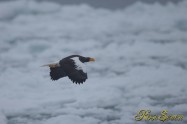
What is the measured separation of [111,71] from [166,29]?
2.91m

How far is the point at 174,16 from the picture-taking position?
14.7 metres

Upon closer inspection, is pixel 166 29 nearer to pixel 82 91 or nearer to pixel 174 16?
pixel 174 16

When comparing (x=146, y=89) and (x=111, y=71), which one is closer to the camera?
(x=146, y=89)

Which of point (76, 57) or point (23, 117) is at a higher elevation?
point (76, 57)

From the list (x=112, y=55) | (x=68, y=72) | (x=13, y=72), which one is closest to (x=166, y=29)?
(x=112, y=55)
